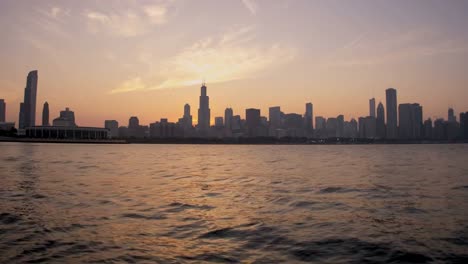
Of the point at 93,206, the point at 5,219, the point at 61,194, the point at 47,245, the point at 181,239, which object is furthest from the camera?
the point at 61,194

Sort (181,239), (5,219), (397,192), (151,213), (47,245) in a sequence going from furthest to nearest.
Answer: (397,192) < (151,213) < (5,219) < (181,239) < (47,245)

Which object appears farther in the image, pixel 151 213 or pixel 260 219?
pixel 151 213

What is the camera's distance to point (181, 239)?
1253cm

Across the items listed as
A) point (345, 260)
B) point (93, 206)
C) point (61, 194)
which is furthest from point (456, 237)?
point (61, 194)

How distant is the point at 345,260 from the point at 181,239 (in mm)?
5548

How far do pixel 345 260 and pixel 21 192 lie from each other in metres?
22.2

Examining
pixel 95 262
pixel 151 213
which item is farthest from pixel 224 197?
pixel 95 262

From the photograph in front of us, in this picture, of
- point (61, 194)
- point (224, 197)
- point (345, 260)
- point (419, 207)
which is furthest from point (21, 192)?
point (419, 207)

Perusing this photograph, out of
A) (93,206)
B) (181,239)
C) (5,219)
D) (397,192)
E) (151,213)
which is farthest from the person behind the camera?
(397,192)

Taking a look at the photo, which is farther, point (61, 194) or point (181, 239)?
point (61, 194)

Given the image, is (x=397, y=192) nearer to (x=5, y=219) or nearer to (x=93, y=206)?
(x=93, y=206)

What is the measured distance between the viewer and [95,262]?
9.96m

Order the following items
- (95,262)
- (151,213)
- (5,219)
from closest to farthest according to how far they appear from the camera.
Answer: (95,262), (5,219), (151,213)

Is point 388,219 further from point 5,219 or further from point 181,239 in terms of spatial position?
point 5,219
